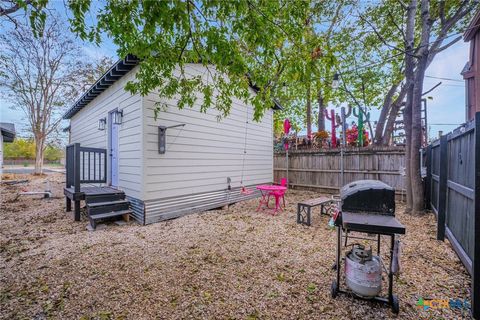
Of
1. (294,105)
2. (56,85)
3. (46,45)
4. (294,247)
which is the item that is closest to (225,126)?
(294,247)

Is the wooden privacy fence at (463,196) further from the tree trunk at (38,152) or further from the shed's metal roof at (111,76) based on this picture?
the tree trunk at (38,152)

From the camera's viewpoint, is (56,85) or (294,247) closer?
(294,247)

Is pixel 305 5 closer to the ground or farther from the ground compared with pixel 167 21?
farther from the ground

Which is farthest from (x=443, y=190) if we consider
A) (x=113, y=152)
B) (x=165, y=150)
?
(x=113, y=152)

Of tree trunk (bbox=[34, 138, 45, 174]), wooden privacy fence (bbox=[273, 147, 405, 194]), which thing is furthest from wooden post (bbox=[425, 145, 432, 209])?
tree trunk (bbox=[34, 138, 45, 174])

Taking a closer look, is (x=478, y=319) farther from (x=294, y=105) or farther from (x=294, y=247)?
(x=294, y=105)

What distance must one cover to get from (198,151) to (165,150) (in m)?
1.00

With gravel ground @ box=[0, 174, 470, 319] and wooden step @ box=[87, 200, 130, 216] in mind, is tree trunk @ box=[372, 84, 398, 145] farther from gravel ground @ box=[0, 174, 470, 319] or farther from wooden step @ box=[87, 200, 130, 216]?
wooden step @ box=[87, 200, 130, 216]

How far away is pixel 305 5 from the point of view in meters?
2.76

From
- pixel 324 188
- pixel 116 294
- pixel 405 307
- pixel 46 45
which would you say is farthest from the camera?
pixel 46 45

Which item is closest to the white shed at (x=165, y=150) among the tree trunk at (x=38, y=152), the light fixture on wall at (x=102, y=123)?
the light fixture on wall at (x=102, y=123)

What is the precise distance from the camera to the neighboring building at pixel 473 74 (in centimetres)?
706

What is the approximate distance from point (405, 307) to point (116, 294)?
115 inches

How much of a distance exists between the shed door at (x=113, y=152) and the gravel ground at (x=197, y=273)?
1682 mm
